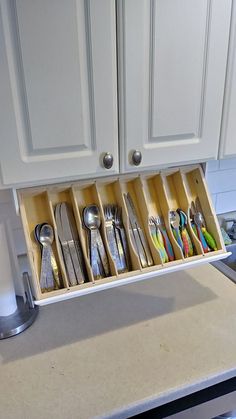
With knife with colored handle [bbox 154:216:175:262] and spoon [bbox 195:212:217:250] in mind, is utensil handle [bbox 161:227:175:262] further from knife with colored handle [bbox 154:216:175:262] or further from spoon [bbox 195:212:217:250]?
spoon [bbox 195:212:217:250]

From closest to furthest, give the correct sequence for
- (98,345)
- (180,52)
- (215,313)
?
(180,52) < (98,345) < (215,313)

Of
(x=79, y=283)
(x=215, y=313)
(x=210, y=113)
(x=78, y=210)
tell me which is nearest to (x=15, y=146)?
(x=78, y=210)

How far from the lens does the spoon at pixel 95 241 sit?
3.38ft

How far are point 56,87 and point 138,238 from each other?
0.54 meters

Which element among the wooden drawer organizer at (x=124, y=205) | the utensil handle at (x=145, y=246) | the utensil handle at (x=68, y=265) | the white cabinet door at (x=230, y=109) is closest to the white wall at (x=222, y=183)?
the wooden drawer organizer at (x=124, y=205)

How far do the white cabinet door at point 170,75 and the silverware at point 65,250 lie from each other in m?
0.28

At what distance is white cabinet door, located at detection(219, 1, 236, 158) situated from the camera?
2.97 feet

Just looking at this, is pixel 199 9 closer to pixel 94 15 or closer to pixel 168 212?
pixel 94 15

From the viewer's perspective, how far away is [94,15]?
2.48 feet

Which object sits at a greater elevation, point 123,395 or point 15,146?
point 15,146

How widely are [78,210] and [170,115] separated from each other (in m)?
0.40

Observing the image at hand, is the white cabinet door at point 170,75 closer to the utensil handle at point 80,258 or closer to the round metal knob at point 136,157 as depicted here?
the round metal knob at point 136,157

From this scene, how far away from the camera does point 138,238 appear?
1091mm

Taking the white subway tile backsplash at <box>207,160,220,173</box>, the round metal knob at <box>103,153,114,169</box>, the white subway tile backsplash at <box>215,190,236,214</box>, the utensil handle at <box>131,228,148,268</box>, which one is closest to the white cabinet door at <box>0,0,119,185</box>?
the round metal knob at <box>103,153,114,169</box>
